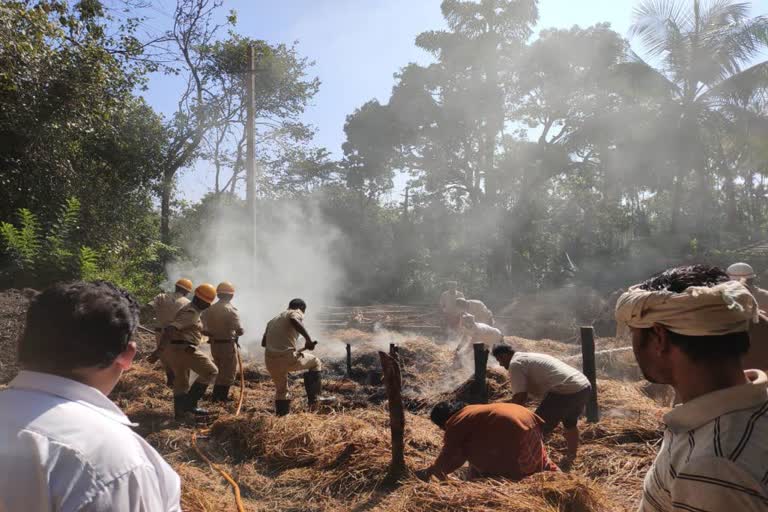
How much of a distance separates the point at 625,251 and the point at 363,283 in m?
14.5

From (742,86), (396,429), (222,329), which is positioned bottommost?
(396,429)

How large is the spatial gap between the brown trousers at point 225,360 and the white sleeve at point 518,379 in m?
4.26

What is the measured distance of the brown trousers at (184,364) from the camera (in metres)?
6.89

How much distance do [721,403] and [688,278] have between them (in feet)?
1.19

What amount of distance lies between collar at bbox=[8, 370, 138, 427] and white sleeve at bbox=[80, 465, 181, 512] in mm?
139

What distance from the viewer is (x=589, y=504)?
11.4ft

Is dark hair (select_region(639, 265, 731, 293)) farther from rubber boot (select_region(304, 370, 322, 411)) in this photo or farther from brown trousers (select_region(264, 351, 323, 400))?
rubber boot (select_region(304, 370, 322, 411))

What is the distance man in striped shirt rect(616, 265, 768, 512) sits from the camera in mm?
1203

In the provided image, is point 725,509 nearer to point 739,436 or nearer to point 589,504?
point 739,436

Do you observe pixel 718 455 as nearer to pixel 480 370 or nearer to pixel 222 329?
pixel 480 370

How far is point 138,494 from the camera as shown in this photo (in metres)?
1.31

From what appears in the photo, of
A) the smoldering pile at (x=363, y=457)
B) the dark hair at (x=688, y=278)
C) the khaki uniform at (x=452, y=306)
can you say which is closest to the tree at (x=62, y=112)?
the smoldering pile at (x=363, y=457)

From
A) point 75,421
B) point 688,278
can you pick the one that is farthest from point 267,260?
point 688,278

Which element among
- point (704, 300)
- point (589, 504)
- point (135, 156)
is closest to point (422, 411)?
point (589, 504)
